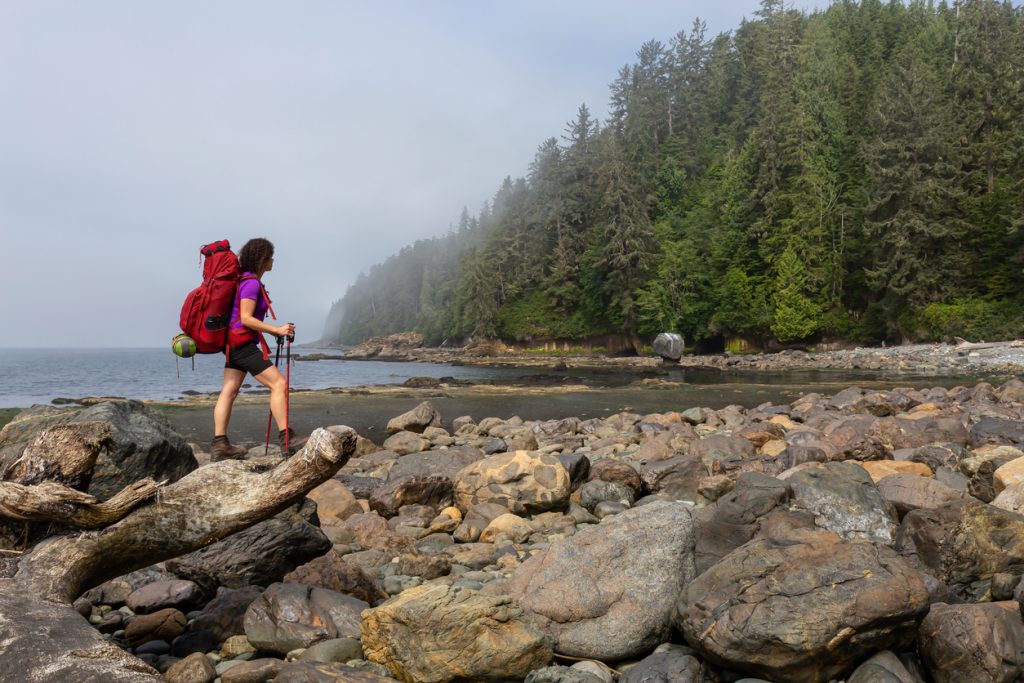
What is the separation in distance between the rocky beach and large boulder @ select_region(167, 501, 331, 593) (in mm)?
14

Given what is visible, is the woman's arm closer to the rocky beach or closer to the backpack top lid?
the backpack top lid

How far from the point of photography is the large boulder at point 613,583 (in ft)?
11.8

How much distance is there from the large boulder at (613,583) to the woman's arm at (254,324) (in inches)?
109

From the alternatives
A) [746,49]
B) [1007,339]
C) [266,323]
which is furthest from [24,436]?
[746,49]

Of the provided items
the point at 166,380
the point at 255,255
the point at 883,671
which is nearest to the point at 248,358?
the point at 255,255

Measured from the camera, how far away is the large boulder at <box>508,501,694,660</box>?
142 inches

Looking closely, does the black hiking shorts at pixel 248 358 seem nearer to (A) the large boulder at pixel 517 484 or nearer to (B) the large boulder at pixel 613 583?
(A) the large boulder at pixel 517 484

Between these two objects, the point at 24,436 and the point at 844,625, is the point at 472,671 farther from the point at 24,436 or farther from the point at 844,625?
the point at 24,436

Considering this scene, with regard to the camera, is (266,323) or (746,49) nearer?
(266,323)

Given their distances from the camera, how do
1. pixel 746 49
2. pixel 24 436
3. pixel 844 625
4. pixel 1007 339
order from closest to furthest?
pixel 844 625, pixel 24 436, pixel 1007 339, pixel 746 49

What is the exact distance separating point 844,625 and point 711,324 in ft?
193

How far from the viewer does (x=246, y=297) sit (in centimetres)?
533

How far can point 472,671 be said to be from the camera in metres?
3.22

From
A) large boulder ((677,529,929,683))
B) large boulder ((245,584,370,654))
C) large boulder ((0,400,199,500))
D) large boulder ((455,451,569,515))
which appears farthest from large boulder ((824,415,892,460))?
large boulder ((0,400,199,500))
